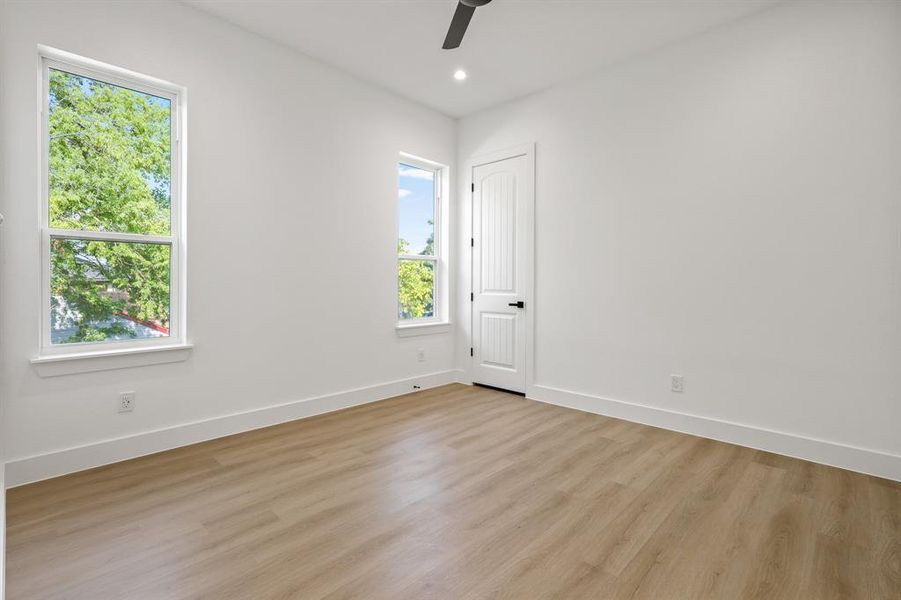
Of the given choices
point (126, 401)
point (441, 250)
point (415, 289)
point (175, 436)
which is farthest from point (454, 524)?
point (441, 250)

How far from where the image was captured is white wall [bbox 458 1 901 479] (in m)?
2.61

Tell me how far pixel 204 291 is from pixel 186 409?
792 millimetres

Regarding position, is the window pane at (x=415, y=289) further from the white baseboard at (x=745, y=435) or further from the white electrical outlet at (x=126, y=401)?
the white electrical outlet at (x=126, y=401)

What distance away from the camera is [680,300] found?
11.0ft

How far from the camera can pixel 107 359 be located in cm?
260

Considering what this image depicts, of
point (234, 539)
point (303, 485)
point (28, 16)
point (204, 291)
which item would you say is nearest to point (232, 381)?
point (204, 291)

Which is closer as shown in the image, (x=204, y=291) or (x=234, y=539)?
(x=234, y=539)

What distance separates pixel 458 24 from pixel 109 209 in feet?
7.67

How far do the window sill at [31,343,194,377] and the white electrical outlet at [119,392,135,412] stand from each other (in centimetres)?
17

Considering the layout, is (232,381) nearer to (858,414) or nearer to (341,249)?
(341,249)

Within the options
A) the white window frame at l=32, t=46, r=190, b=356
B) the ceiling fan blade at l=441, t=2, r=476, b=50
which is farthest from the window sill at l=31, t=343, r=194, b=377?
the ceiling fan blade at l=441, t=2, r=476, b=50

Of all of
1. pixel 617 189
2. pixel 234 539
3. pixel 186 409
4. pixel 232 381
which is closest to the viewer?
pixel 234 539

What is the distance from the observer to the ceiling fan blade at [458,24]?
234cm

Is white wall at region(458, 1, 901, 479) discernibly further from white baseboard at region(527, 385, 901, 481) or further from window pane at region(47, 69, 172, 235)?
window pane at region(47, 69, 172, 235)
